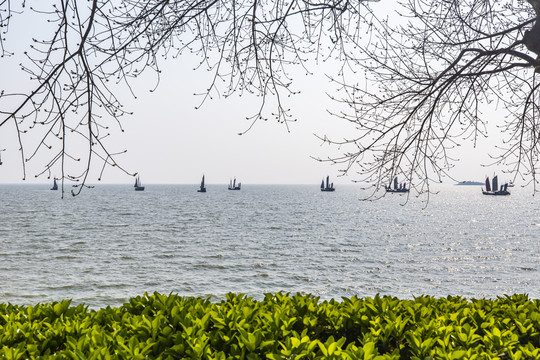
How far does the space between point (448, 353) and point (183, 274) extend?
18164 mm

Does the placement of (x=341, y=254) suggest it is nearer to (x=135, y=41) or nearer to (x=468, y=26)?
(x=468, y=26)

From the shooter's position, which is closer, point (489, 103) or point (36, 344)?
point (36, 344)

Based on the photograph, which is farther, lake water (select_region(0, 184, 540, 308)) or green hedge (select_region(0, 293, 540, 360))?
lake water (select_region(0, 184, 540, 308))

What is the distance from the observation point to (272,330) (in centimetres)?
312

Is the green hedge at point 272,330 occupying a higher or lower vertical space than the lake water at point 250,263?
higher

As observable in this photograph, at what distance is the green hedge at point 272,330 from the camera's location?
8.82 ft

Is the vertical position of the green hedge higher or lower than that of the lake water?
higher

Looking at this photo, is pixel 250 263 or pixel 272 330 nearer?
pixel 272 330

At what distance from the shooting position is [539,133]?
5.93 meters

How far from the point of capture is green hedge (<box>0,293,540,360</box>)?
2688mm

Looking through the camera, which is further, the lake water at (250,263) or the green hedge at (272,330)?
the lake water at (250,263)

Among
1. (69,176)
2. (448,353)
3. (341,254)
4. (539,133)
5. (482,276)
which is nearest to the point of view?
(448,353)

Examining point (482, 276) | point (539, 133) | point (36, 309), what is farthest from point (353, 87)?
point (482, 276)

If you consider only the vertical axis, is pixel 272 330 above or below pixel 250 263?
above
